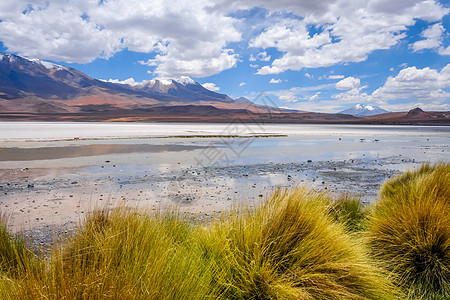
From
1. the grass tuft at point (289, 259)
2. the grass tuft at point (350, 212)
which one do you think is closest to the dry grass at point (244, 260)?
the grass tuft at point (289, 259)

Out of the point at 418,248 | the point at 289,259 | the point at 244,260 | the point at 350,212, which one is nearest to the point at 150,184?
the point at 350,212

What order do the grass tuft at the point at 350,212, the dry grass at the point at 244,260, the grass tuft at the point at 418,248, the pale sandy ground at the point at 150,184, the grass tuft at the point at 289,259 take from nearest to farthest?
the dry grass at the point at 244,260, the grass tuft at the point at 289,259, the grass tuft at the point at 418,248, the grass tuft at the point at 350,212, the pale sandy ground at the point at 150,184

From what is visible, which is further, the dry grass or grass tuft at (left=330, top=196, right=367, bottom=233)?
grass tuft at (left=330, top=196, right=367, bottom=233)

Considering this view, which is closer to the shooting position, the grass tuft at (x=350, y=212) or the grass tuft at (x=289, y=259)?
the grass tuft at (x=289, y=259)

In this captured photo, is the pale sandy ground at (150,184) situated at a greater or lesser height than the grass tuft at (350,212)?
lesser

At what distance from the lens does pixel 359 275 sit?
2555 mm

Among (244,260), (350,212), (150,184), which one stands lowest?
(150,184)

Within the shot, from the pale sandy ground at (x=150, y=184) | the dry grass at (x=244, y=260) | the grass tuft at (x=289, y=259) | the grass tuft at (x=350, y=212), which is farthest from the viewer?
the pale sandy ground at (x=150, y=184)

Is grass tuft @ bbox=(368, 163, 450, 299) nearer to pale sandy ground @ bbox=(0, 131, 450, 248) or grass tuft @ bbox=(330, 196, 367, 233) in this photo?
grass tuft @ bbox=(330, 196, 367, 233)

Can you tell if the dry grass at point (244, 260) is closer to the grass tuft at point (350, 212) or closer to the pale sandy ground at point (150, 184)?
the grass tuft at point (350, 212)

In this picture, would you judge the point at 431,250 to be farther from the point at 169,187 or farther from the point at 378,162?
the point at 378,162

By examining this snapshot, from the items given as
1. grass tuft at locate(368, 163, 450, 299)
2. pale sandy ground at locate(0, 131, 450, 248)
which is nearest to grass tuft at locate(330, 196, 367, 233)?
grass tuft at locate(368, 163, 450, 299)

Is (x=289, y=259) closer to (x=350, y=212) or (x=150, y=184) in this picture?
(x=350, y=212)

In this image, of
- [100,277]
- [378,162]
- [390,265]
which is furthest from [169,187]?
[378,162]
